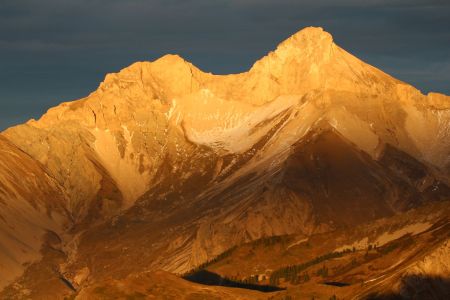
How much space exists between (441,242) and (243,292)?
84.4ft

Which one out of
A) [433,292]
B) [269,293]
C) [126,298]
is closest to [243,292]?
[269,293]

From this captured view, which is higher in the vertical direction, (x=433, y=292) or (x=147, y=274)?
(x=147, y=274)

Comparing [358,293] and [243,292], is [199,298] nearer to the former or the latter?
[243,292]

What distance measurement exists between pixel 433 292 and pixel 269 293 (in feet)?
91.0

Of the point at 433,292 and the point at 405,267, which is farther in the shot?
the point at 405,267

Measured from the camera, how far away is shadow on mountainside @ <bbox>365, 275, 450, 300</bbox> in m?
173

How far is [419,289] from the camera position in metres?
174

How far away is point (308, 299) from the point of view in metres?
186

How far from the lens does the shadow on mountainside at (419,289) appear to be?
568 ft

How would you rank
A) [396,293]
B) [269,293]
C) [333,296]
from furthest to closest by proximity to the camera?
[269,293], [333,296], [396,293]

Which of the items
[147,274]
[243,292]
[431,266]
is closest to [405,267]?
[431,266]

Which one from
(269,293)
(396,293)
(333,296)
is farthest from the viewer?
(269,293)

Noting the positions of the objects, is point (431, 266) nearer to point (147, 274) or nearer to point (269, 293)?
point (269, 293)

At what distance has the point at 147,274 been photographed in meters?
199
